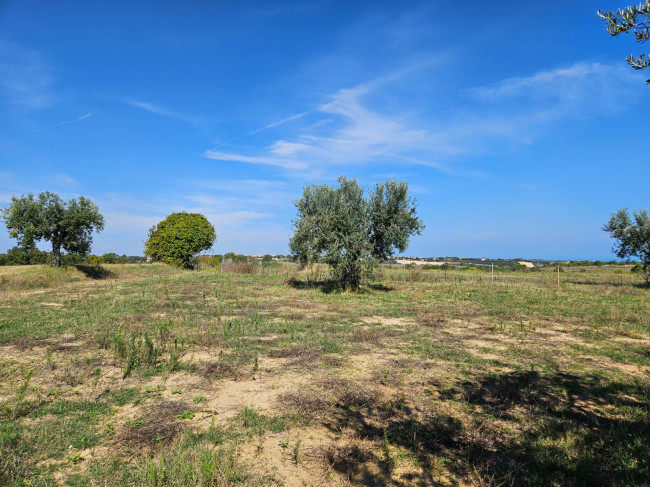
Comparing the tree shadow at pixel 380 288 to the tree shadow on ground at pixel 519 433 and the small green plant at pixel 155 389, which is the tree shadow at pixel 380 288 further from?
the small green plant at pixel 155 389

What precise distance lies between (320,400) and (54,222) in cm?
2549

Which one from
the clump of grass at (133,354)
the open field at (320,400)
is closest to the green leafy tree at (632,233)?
the open field at (320,400)

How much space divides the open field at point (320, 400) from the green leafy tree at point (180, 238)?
23.1m

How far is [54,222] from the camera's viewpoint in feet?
78.3

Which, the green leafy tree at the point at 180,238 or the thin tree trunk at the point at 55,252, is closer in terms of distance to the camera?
the thin tree trunk at the point at 55,252

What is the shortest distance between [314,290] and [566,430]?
654 inches

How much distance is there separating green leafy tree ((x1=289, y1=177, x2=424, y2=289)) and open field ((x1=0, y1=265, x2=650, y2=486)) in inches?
246

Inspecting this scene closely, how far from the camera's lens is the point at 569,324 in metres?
12.6

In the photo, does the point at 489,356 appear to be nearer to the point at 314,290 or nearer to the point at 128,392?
the point at 128,392

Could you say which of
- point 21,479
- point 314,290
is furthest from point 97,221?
point 21,479

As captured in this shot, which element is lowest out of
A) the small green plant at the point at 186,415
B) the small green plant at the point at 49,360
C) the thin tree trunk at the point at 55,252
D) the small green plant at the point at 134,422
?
the small green plant at the point at 134,422

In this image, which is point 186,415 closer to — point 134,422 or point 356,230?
point 134,422

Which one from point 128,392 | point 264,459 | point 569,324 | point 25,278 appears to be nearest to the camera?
point 264,459

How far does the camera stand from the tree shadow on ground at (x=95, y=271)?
26.2 metres
